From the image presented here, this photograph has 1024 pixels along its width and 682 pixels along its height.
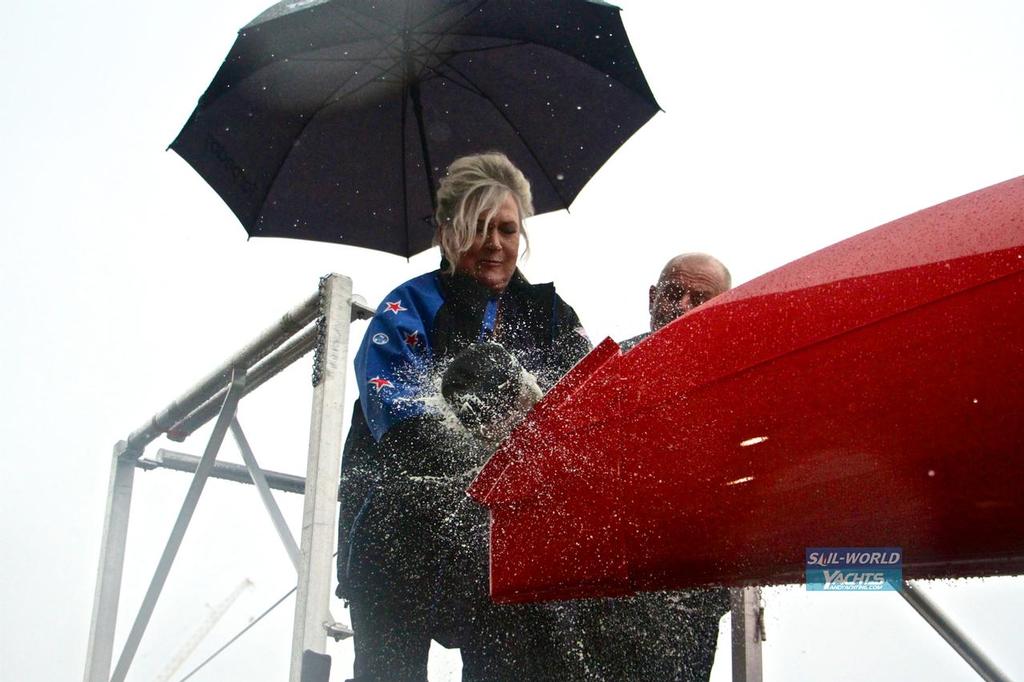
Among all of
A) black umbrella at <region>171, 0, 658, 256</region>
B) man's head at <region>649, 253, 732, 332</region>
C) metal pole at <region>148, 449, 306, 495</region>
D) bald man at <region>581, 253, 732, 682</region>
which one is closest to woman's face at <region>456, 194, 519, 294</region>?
bald man at <region>581, 253, 732, 682</region>

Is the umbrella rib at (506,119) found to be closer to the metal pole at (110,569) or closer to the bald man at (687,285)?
the bald man at (687,285)

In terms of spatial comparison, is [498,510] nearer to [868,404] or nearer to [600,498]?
[600,498]

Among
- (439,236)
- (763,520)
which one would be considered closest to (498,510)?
(763,520)

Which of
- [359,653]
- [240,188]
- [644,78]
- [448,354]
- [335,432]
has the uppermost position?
[644,78]

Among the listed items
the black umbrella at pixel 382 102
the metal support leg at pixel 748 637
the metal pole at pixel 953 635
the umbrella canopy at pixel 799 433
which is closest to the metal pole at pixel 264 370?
the black umbrella at pixel 382 102

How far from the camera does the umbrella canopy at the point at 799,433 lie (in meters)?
1.32

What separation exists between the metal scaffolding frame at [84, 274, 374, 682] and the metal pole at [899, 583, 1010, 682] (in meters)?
1.14

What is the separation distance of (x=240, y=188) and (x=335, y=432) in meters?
1.16

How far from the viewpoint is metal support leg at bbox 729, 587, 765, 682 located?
2.06m

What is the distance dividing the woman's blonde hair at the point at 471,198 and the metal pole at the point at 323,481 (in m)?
0.25

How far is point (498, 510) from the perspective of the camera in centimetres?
158

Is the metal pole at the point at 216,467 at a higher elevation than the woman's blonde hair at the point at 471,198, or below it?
→ below

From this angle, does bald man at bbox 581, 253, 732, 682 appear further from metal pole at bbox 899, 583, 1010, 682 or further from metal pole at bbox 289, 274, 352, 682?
metal pole at bbox 289, 274, 352, 682

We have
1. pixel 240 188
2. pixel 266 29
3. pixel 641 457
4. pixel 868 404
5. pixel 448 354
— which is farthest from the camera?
pixel 240 188
